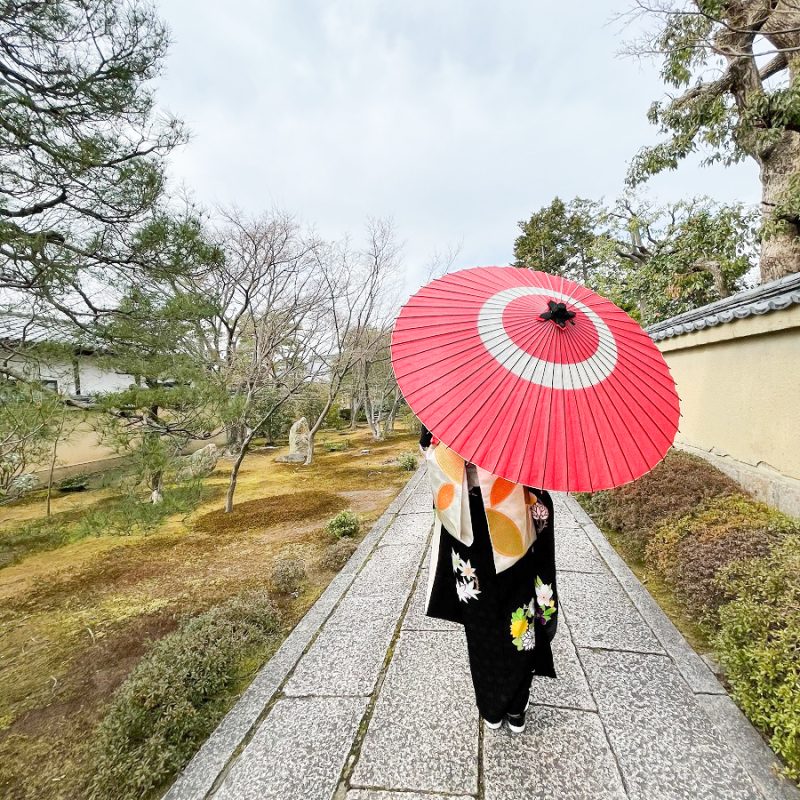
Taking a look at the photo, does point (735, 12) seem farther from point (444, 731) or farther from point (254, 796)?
point (254, 796)

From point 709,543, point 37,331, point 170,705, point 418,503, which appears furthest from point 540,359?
point 418,503

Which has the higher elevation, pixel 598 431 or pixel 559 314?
pixel 559 314

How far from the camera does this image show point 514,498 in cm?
151

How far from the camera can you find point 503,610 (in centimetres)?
163

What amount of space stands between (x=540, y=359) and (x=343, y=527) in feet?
13.2

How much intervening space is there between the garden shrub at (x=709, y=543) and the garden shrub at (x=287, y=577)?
3.00 meters

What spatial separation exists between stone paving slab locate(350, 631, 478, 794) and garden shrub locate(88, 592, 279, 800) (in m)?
0.87

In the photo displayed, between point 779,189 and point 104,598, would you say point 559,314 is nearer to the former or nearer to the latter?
point 104,598

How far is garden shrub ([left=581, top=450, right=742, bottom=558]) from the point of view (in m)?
3.57

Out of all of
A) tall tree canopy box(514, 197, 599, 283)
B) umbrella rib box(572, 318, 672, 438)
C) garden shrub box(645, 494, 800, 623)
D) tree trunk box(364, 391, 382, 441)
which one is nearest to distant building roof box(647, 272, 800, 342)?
garden shrub box(645, 494, 800, 623)

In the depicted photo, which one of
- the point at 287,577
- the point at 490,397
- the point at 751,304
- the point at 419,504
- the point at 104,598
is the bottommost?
the point at 104,598

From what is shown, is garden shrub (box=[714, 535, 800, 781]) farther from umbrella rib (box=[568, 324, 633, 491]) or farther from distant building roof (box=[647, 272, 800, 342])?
distant building roof (box=[647, 272, 800, 342])

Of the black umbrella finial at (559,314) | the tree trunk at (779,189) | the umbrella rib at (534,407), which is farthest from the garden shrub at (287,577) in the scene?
the tree trunk at (779,189)

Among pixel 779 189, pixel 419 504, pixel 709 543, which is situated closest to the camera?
pixel 709 543
